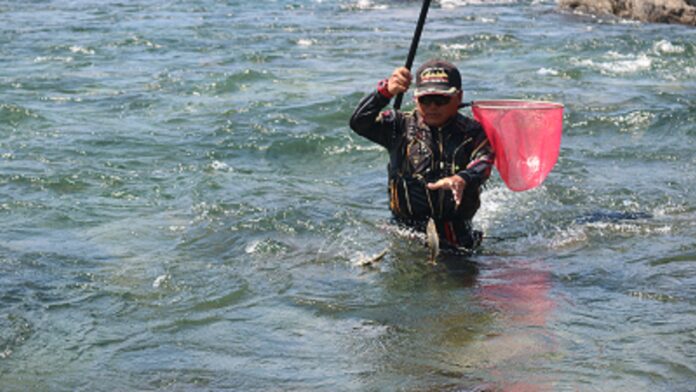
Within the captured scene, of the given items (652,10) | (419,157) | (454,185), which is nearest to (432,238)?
(454,185)

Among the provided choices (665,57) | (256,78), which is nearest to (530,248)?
(256,78)

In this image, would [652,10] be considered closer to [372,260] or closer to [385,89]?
[372,260]

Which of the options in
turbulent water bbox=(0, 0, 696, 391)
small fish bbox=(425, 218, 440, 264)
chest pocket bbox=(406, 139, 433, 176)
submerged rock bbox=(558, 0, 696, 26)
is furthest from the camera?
submerged rock bbox=(558, 0, 696, 26)

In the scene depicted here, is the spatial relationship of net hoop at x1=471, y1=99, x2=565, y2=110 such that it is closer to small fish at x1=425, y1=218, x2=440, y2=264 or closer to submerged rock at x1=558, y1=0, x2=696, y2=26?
small fish at x1=425, y1=218, x2=440, y2=264

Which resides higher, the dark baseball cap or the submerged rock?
the dark baseball cap

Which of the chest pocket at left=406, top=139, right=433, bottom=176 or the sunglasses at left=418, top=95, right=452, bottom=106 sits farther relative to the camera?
the chest pocket at left=406, top=139, right=433, bottom=176

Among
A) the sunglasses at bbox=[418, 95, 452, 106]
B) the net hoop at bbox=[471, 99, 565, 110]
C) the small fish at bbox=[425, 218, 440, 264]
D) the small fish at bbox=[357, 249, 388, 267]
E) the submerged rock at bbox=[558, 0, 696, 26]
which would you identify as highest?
the sunglasses at bbox=[418, 95, 452, 106]

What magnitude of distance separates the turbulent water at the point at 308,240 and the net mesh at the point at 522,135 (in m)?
0.59

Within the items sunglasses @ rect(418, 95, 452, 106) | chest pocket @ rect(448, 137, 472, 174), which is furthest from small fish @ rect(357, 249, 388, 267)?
sunglasses @ rect(418, 95, 452, 106)

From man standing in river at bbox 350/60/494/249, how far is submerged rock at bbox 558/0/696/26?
15.1 metres

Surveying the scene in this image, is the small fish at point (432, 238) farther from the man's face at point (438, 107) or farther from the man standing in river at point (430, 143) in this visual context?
the man's face at point (438, 107)

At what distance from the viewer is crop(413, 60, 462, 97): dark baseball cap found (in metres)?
6.39

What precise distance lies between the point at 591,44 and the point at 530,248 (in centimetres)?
1120

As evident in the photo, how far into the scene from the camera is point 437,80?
641 cm
